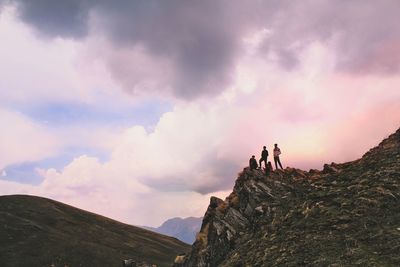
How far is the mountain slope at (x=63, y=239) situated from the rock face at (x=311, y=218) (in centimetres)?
5500

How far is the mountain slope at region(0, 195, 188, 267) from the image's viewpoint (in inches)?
3676

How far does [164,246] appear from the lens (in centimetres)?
14038

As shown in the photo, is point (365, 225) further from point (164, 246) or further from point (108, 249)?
point (164, 246)

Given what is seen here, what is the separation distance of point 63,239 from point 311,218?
85.7 metres

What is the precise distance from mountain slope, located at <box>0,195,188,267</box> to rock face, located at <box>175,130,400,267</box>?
54998 millimetres

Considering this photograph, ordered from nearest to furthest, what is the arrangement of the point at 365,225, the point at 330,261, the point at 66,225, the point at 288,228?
the point at 330,261
the point at 365,225
the point at 288,228
the point at 66,225

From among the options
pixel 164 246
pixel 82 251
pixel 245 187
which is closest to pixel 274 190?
pixel 245 187

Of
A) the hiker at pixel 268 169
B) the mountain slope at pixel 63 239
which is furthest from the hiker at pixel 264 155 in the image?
the mountain slope at pixel 63 239

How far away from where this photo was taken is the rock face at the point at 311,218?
26.9 m

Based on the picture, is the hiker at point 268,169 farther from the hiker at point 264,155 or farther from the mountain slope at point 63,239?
the mountain slope at point 63,239

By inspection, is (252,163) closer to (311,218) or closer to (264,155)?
(264,155)

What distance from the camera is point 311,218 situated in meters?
32.8

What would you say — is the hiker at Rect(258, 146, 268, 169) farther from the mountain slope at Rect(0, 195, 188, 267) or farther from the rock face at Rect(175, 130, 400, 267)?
the mountain slope at Rect(0, 195, 188, 267)

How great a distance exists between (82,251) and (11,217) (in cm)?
2416
